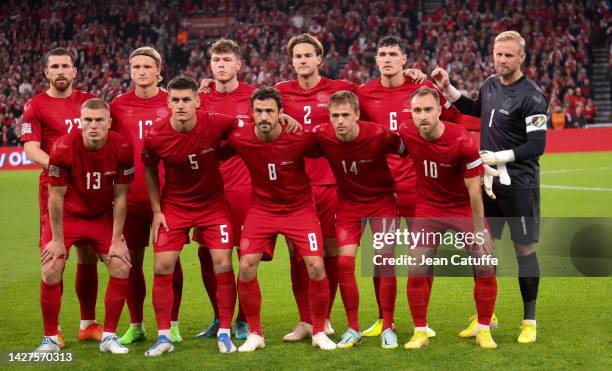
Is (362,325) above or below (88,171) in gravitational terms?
below

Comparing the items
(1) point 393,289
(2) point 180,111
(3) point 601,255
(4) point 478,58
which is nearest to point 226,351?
(1) point 393,289

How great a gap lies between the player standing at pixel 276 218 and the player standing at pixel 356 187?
168mm

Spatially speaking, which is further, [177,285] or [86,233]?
[177,285]

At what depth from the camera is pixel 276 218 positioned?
248 inches

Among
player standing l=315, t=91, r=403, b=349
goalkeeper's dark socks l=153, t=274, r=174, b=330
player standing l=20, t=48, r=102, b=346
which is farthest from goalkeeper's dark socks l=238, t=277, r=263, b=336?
player standing l=20, t=48, r=102, b=346

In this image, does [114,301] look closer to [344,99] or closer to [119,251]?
[119,251]

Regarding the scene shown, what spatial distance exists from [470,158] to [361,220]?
933mm

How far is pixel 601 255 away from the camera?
30.4 feet

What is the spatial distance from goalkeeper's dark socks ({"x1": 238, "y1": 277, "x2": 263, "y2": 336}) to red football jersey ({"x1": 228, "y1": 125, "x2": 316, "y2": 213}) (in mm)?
565

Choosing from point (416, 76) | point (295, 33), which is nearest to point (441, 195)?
point (416, 76)

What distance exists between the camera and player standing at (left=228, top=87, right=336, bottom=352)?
621 centimetres

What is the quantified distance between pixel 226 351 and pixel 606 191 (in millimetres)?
11054

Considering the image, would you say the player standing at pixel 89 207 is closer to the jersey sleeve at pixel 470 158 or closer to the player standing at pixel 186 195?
the player standing at pixel 186 195

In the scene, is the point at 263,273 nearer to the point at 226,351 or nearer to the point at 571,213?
the point at 226,351
